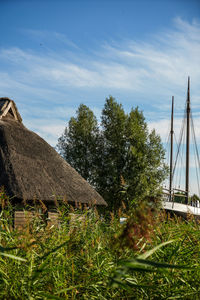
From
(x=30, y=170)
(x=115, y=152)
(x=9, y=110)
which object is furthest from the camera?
(x=115, y=152)

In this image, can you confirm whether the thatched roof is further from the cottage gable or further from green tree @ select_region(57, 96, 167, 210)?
green tree @ select_region(57, 96, 167, 210)

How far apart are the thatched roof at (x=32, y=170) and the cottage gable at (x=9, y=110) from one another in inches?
5.0

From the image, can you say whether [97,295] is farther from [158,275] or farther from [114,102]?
[114,102]

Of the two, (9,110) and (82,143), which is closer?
(9,110)

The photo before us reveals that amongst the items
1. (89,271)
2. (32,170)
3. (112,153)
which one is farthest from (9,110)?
(89,271)

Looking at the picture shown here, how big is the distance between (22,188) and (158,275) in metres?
8.81

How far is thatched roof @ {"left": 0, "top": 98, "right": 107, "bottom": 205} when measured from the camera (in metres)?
11.1

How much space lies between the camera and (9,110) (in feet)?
53.0

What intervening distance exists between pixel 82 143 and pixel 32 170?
42.7 feet

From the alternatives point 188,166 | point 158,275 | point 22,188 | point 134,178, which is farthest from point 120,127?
point 158,275

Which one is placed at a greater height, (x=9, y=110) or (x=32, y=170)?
(x=9, y=110)

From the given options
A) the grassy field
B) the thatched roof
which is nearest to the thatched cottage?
the thatched roof

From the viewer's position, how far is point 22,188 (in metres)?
10.8

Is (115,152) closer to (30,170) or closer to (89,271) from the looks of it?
(30,170)
